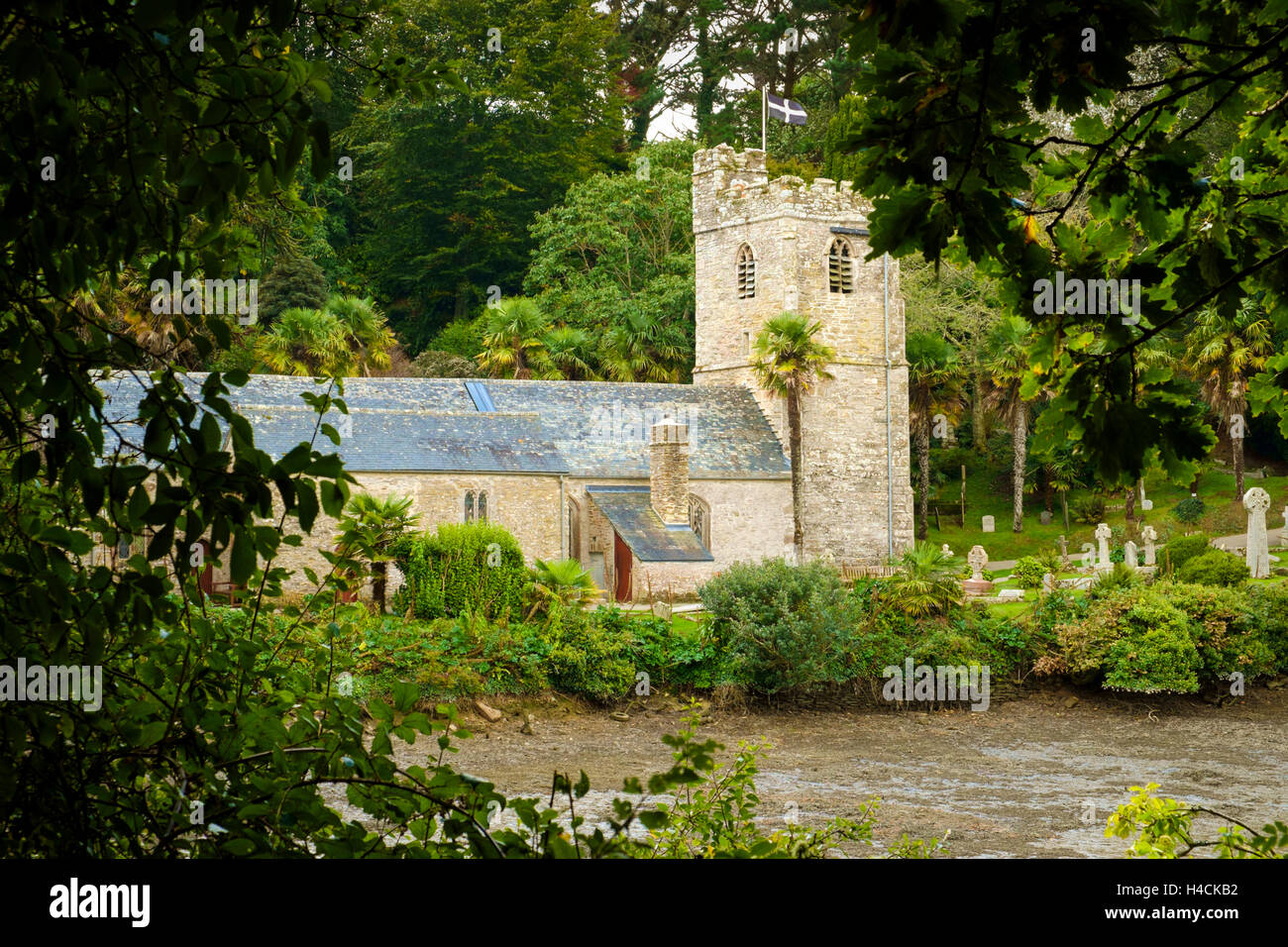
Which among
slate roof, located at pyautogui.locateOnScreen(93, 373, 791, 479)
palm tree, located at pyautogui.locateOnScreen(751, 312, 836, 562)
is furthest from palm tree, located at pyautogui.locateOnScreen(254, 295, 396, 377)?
palm tree, located at pyautogui.locateOnScreen(751, 312, 836, 562)

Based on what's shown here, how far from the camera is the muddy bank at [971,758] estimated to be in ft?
52.5

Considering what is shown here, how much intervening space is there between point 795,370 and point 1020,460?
12.5 metres

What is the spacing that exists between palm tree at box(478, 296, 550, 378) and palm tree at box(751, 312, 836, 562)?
979 centimetres

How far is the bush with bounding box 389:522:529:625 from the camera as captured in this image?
970 inches

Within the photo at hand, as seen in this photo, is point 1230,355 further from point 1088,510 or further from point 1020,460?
point 1088,510

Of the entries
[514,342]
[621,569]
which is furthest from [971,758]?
[514,342]

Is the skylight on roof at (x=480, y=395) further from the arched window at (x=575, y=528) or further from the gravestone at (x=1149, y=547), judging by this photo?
the gravestone at (x=1149, y=547)

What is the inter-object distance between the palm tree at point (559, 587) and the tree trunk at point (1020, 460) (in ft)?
80.8

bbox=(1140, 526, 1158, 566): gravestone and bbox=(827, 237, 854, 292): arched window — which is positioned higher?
bbox=(827, 237, 854, 292): arched window

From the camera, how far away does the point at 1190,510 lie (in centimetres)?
4294

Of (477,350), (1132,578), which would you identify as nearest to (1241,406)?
(1132,578)

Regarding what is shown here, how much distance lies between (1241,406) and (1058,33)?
42.5 metres

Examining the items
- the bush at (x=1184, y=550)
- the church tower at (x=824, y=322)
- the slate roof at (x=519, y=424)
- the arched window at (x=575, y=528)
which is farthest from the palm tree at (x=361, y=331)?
the bush at (x=1184, y=550)

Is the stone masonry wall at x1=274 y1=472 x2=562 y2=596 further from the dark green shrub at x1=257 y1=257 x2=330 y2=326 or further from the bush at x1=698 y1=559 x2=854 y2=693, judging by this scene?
the dark green shrub at x1=257 y1=257 x2=330 y2=326
